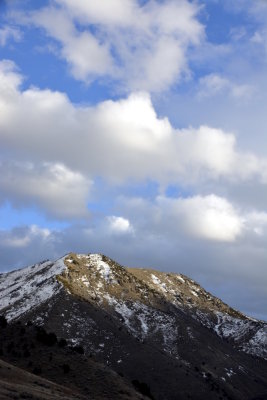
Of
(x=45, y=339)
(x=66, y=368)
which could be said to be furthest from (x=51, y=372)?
(x=45, y=339)

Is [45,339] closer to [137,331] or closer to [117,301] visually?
[137,331]

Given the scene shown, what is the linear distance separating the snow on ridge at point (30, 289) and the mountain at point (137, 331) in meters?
0.46

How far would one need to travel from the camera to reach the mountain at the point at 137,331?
118688 mm

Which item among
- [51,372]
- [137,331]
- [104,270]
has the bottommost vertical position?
[51,372]

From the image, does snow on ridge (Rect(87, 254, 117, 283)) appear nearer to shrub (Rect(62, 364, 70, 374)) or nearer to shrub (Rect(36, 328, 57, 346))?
shrub (Rect(36, 328, 57, 346))

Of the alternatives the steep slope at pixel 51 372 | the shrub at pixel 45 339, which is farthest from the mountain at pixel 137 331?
the steep slope at pixel 51 372

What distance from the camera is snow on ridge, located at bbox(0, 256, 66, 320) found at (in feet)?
496

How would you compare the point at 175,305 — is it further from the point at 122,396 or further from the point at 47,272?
the point at 122,396

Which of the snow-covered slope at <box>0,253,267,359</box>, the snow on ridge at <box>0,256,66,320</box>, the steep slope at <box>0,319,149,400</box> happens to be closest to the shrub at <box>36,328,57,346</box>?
the steep slope at <box>0,319,149,400</box>

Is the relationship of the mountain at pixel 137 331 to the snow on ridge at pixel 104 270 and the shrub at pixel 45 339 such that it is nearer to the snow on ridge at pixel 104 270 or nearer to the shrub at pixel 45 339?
the snow on ridge at pixel 104 270

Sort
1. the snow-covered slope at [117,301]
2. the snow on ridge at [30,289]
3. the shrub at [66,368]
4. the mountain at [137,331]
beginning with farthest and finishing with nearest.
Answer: the snow-covered slope at [117,301]
the snow on ridge at [30,289]
the mountain at [137,331]
the shrub at [66,368]

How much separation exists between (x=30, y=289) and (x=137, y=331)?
43113mm

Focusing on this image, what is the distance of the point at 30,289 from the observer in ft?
551

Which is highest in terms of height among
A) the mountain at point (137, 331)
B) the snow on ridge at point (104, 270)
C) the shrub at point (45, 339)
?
the snow on ridge at point (104, 270)
